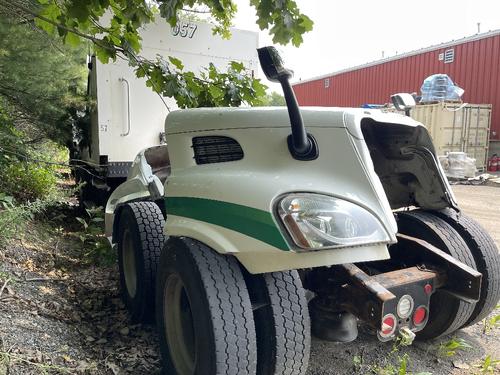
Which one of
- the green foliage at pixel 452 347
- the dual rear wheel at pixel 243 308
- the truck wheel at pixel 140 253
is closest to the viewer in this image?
the dual rear wheel at pixel 243 308

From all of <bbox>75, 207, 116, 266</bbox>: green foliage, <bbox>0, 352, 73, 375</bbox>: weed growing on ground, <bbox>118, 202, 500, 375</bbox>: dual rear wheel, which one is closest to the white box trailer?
<bbox>75, 207, 116, 266</bbox>: green foliage

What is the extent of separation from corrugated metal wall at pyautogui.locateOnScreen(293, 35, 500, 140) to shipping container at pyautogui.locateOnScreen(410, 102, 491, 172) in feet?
3.55

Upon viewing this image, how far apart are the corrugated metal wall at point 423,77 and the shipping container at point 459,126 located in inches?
42.6

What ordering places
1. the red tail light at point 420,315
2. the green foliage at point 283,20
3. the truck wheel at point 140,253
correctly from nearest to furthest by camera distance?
1. the red tail light at point 420,315
2. the green foliage at point 283,20
3. the truck wheel at point 140,253

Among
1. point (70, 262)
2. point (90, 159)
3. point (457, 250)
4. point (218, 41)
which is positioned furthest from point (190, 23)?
point (457, 250)

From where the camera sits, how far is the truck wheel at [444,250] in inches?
111

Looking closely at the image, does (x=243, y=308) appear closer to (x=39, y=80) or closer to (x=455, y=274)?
(x=455, y=274)

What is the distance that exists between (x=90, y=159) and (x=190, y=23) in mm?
2502

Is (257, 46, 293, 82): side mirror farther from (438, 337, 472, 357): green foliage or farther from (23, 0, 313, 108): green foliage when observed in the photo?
(438, 337, 472, 357): green foliage

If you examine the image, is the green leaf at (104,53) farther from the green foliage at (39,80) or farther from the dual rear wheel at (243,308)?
the dual rear wheel at (243,308)

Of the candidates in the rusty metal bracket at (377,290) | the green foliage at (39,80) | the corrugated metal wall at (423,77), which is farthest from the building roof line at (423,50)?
the rusty metal bracket at (377,290)

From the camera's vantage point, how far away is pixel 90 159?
6.82m

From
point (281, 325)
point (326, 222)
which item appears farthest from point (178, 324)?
point (326, 222)

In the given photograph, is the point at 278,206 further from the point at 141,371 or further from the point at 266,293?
the point at 141,371
